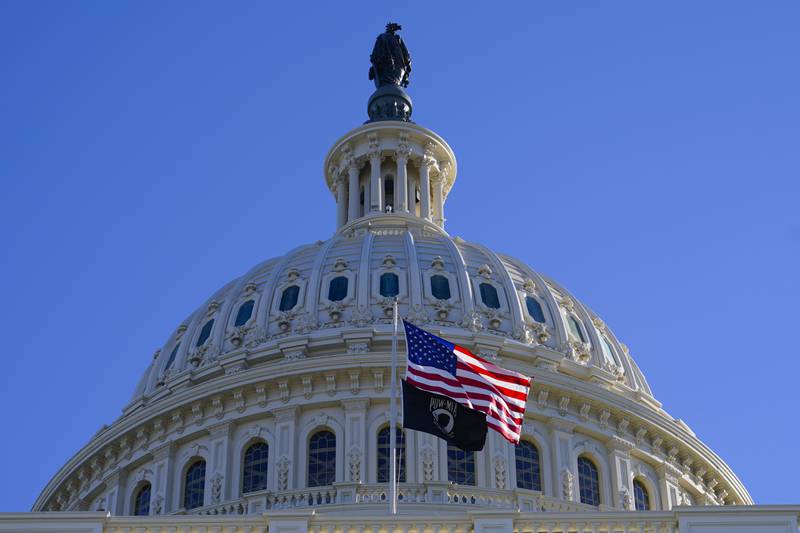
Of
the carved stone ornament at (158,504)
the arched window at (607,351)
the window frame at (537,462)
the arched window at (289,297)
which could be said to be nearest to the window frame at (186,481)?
the carved stone ornament at (158,504)

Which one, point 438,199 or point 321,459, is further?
point 438,199

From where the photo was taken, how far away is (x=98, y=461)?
73250mm

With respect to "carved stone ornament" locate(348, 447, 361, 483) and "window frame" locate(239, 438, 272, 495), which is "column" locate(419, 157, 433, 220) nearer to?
"window frame" locate(239, 438, 272, 495)

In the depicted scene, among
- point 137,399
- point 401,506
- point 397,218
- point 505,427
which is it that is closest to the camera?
point 505,427

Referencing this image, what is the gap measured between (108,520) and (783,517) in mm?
13523

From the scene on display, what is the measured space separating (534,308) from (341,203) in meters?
16.5

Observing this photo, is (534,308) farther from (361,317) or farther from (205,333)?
(205,333)

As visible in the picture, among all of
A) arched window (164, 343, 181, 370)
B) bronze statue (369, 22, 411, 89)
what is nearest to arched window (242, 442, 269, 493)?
arched window (164, 343, 181, 370)

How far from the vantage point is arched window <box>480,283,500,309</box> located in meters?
75.1

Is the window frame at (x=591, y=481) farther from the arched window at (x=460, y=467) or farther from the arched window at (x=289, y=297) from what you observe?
the arched window at (x=289, y=297)

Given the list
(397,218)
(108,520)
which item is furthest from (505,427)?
(397,218)

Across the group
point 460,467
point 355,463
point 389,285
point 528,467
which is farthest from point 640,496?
point 389,285

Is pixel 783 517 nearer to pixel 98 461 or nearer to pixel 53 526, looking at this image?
pixel 53 526

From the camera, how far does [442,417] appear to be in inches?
1790
